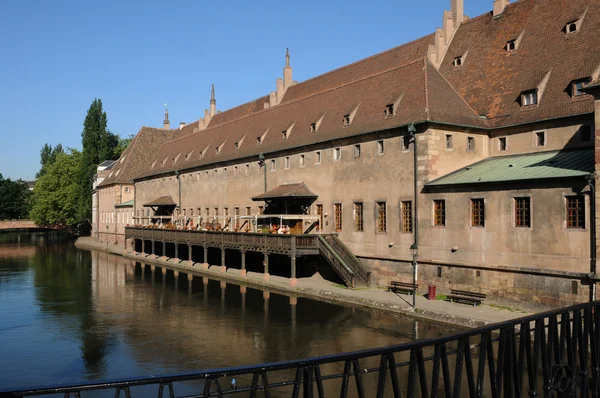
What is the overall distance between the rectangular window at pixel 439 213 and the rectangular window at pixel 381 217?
3.33 m

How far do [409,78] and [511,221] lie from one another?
11004mm

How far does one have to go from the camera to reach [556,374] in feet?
24.8

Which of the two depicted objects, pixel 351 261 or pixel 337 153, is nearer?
pixel 351 261

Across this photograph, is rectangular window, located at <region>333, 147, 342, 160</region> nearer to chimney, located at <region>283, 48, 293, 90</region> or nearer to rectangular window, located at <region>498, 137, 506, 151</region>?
rectangular window, located at <region>498, 137, 506, 151</region>

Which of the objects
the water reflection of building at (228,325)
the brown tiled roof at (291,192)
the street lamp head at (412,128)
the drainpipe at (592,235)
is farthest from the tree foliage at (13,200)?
the drainpipe at (592,235)

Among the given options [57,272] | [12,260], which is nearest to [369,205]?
[57,272]

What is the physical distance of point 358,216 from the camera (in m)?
30.2

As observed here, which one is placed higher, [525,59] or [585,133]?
[525,59]

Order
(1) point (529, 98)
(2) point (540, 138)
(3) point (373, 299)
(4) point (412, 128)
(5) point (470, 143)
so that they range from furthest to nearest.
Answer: (5) point (470, 143)
(1) point (529, 98)
(4) point (412, 128)
(2) point (540, 138)
(3) point (373, 299)

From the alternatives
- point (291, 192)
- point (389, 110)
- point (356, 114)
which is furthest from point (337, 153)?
point (389, 110)

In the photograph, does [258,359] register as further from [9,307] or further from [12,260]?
[12,260]

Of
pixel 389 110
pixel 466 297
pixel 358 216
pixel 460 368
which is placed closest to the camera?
pixel 460 368

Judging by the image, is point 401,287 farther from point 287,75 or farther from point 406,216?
point 287,75

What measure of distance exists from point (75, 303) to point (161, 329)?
8.48 meters
